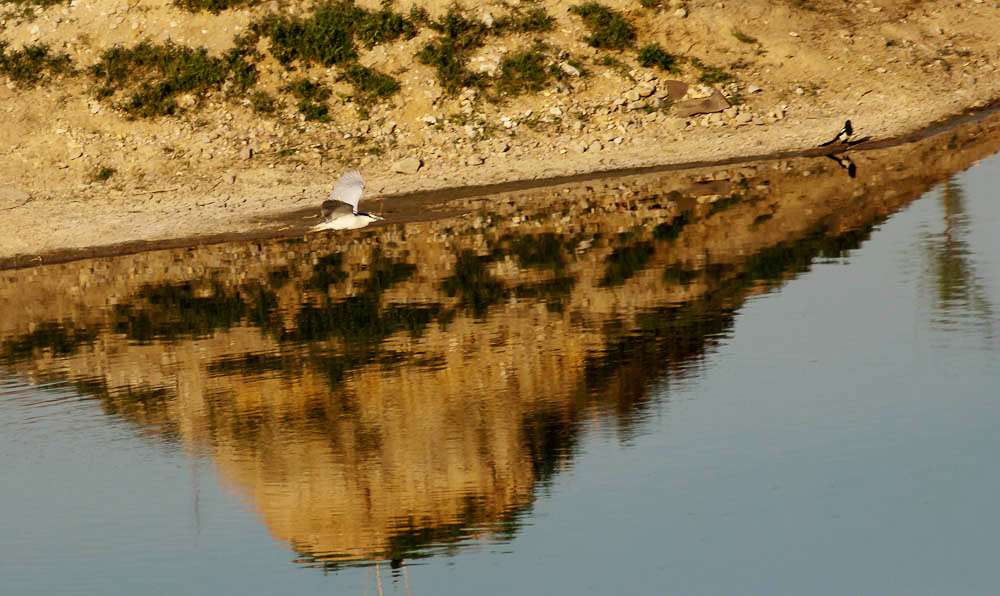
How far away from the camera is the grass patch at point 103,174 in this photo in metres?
29.8

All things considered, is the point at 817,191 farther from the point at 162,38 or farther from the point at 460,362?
the point at 162,38

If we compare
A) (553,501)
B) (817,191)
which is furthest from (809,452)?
(817,191)

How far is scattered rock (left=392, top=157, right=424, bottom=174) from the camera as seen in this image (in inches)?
1154

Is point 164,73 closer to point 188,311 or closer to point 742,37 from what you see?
point 188,311

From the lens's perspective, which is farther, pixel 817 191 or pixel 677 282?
pixel 817 191

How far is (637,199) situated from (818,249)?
5.69 meters

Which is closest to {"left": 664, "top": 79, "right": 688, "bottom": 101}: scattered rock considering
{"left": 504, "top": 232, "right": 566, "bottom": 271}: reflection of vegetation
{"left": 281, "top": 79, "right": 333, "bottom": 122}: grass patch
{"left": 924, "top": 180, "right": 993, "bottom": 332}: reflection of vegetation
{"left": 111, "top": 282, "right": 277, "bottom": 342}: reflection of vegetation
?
{"left": 281, "top": 79, "right": 333, "bottom": 122}: grass patch

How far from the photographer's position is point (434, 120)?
31047mm

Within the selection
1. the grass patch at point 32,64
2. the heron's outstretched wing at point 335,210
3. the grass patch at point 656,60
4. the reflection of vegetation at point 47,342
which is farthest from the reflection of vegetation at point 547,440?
the grass patch at point 32,64

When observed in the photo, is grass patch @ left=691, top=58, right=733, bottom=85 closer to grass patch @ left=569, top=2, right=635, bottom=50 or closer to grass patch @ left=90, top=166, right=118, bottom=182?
grass patch @ left=569, top=2, right=635, bottom=50

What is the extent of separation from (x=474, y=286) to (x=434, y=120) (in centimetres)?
1054

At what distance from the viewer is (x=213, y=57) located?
107 feet

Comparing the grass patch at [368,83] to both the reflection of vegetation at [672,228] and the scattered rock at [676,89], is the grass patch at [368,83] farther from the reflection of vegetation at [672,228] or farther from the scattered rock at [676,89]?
the reflection of vegetation at [672,228]

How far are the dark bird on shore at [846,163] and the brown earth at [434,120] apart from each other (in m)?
1.14
